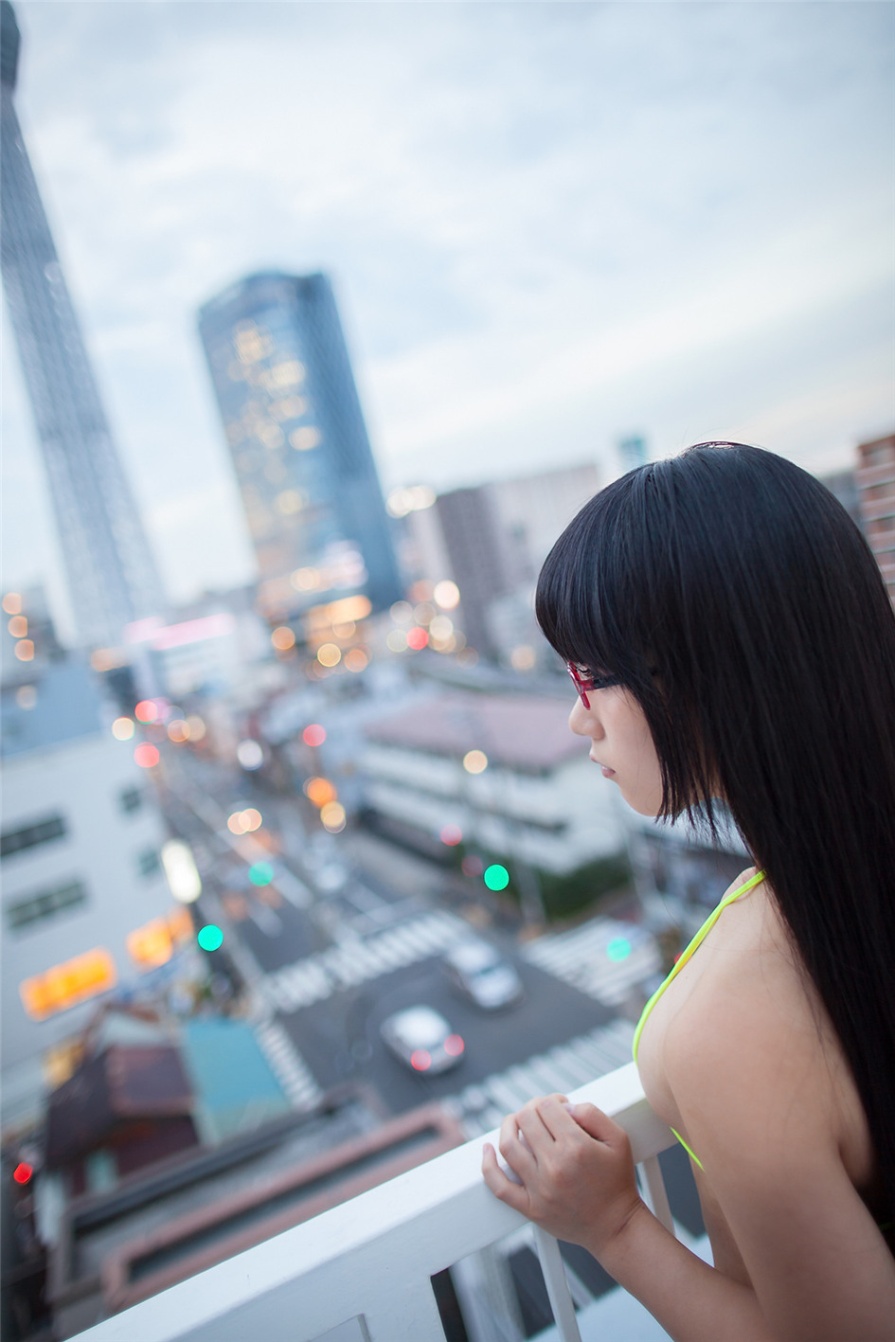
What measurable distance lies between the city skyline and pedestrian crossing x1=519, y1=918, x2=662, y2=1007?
557cm

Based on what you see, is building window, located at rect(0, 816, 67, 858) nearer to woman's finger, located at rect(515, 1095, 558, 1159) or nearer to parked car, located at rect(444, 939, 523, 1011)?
parked car, located at rect(444, 939, 523, 1011)

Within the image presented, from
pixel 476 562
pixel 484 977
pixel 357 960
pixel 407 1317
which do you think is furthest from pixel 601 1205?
pixel 476 562

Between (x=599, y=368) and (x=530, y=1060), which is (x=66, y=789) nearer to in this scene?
(x=530, y=1060)

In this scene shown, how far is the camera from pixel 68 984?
601cm

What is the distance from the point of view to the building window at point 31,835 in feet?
18.5

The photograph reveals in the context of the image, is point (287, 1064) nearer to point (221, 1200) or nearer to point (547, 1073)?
point (547, 1073)

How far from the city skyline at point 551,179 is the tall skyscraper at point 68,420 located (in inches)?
9.2

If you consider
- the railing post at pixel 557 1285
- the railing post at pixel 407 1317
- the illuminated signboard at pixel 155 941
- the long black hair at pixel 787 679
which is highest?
the long black hair at pixel 787 679

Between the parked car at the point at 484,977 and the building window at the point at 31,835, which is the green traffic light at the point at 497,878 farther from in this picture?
the building window at the point at 31,835

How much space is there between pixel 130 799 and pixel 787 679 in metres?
7.25

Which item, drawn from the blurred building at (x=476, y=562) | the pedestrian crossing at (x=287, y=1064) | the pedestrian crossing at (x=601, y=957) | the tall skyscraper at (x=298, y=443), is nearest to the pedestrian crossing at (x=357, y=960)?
the pedestrian crossing at (x=287, y=1064)

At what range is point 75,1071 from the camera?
5.49m

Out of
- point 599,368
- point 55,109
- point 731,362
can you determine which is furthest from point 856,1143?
point 55,109

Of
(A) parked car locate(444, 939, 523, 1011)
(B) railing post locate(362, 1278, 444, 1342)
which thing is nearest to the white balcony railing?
(B) railing post locate(362, 1278, 444, 1342)
